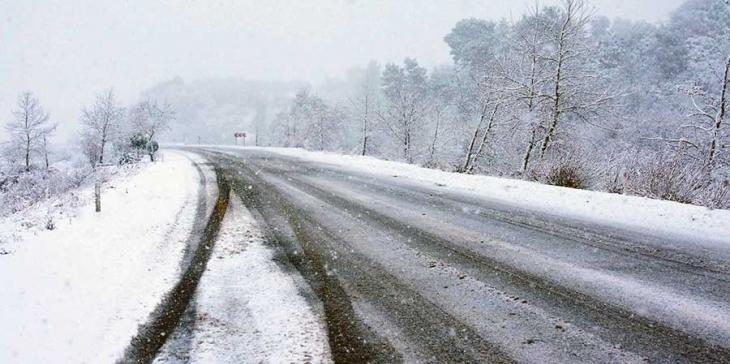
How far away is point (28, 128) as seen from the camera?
40.3 m

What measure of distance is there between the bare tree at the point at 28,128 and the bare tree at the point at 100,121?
12.0 feet

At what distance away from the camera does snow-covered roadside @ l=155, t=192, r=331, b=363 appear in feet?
9.66

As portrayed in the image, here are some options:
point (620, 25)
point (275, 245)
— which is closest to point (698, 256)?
point (275, 245)

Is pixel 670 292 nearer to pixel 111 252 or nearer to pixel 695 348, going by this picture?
pixel 695 348

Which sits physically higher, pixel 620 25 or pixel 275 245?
pixel 620 25

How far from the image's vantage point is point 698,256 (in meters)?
5.11

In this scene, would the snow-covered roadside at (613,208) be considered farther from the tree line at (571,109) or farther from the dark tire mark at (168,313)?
the dark tire mark at (168,313)

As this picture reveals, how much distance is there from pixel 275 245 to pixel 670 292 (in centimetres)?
444

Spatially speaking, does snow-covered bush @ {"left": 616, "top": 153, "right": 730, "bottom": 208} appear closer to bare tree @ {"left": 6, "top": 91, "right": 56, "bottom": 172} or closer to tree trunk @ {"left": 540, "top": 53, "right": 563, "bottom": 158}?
tree trunk @ {"left": 540, "top": 53, "right": 563, "bottom": 158}

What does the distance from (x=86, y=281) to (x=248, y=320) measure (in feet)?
6.15


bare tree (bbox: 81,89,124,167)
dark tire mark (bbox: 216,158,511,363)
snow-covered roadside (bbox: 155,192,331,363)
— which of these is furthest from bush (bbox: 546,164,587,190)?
bare tree (bbox: 81,89,124,167)

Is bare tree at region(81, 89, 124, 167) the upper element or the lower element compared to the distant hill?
lower

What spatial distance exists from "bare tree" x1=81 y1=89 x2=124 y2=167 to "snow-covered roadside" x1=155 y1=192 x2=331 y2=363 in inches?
1669

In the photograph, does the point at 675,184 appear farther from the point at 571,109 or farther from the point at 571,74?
the point at 571,74
